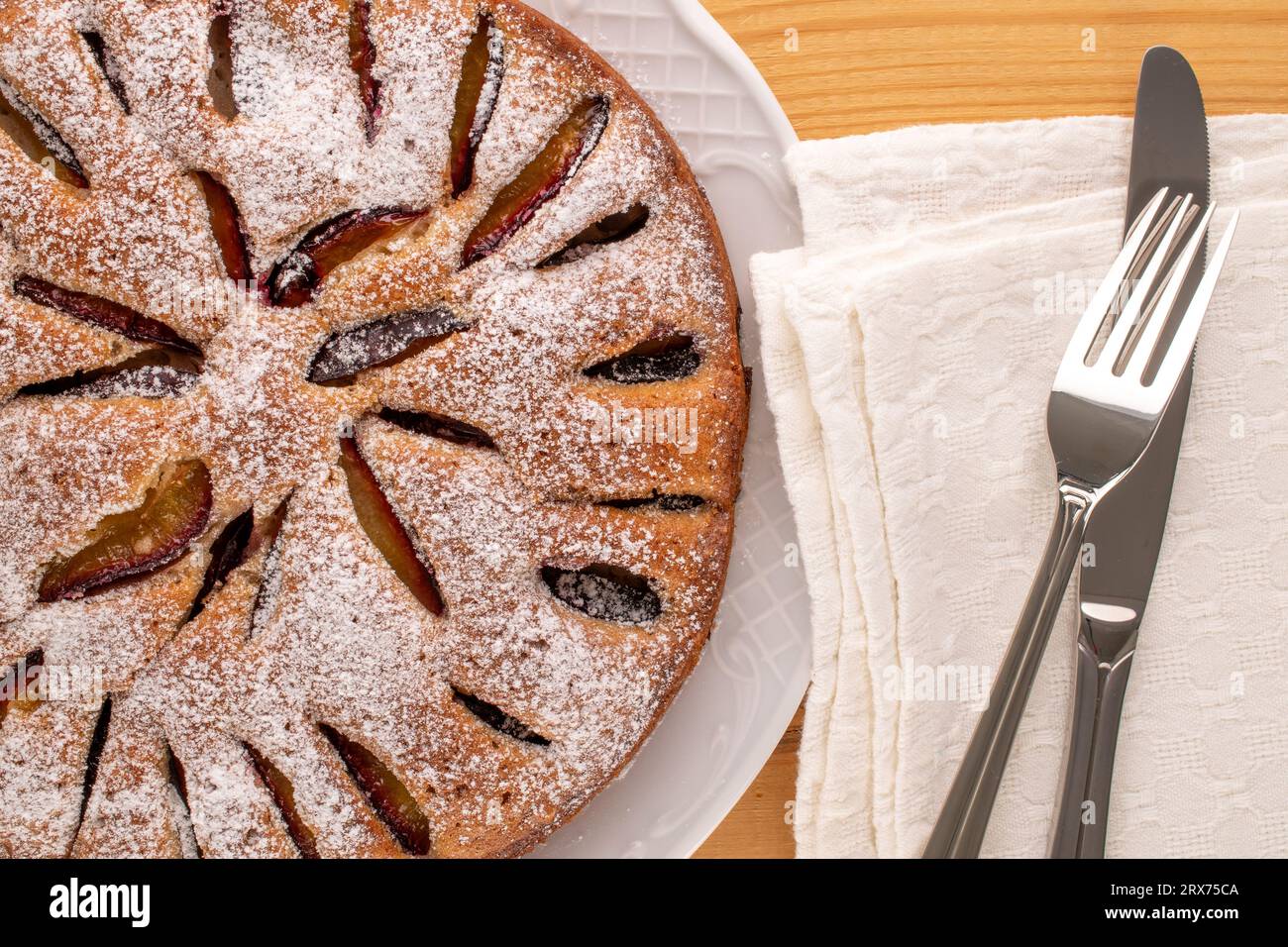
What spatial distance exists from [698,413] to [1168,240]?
0.68 m

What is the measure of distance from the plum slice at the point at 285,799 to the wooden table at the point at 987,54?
1.13m

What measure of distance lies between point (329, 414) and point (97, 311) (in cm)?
32

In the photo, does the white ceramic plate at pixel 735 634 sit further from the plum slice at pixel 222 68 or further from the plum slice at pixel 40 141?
the plum slice at pixel 40 141

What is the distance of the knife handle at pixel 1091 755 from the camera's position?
125cm

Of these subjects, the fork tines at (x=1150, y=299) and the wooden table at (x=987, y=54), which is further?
the wooden table at (x=987, y=54)

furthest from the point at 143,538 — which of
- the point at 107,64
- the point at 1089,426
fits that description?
the point at 1089,426

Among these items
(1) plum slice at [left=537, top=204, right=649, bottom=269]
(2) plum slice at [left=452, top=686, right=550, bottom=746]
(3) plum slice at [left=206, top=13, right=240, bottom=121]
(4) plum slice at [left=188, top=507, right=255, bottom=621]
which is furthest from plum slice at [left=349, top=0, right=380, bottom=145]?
(2) plum slice at [left=452, top=686, right=550, bottom=746]

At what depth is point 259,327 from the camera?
1117mm

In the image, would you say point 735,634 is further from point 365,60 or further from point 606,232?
point 365,60

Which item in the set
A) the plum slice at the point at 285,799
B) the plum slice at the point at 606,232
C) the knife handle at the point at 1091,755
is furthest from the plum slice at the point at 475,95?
the knife handle at the point at 1091,755

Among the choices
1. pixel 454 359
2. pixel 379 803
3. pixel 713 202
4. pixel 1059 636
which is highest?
pixel 713 202
